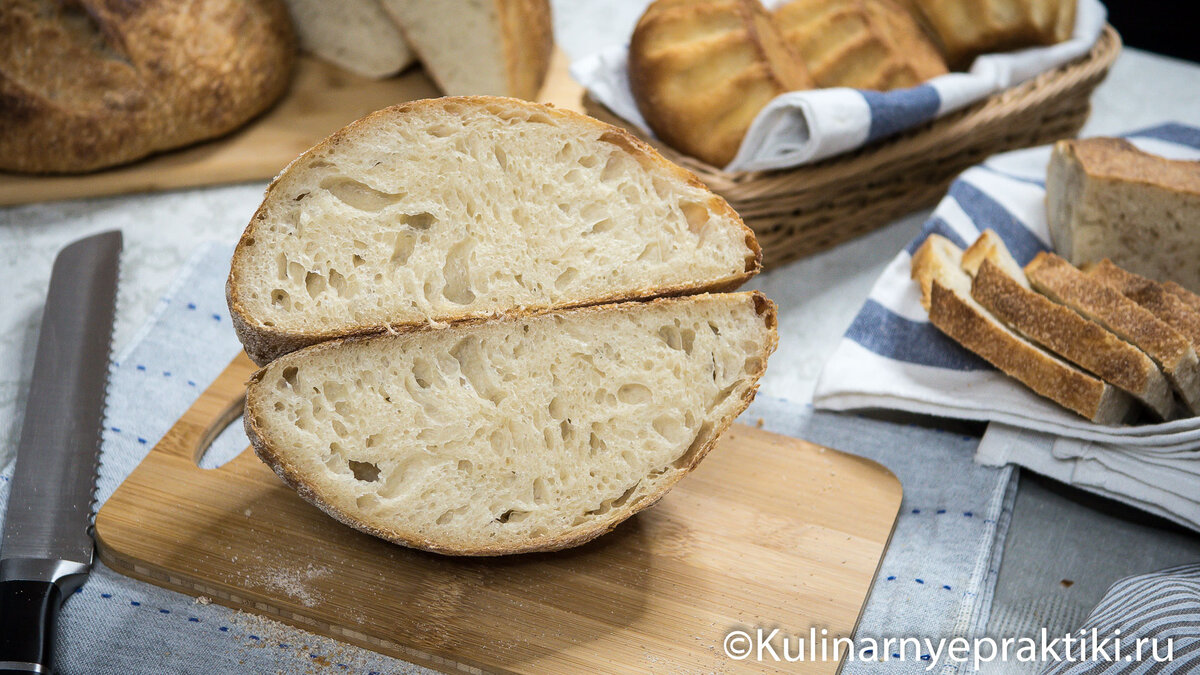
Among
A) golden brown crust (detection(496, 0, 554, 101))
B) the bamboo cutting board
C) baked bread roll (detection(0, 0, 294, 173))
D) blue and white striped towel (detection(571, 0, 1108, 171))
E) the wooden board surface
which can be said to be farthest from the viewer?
golden brown crust (detection(496, 0, 554, 101))

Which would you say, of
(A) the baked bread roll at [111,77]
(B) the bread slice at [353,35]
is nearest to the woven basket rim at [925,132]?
(B) the bread slice at [353,35]

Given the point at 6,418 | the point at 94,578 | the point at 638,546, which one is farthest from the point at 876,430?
the point at 6,418

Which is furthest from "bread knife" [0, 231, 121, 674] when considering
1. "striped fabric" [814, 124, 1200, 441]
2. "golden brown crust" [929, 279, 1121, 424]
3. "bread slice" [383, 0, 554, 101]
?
"golden brown crust" [929, 279, 1121, 424]

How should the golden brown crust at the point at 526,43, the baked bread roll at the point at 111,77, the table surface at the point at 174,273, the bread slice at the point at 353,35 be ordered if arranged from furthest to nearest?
the bread slice at the point at 353,35 → the golden brown crust at the point at 526,43 → the baked bread roll at the point at 111,77 → the table surface at the point at 174,273

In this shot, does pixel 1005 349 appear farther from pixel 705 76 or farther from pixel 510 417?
pixel 510 417

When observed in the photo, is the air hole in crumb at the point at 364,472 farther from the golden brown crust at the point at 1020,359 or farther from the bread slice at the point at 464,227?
the golden brown crust at the point at 1020,359

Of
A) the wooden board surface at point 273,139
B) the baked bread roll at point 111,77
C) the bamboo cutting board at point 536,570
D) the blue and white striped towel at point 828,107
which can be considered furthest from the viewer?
the wooden board surface at point 273,139

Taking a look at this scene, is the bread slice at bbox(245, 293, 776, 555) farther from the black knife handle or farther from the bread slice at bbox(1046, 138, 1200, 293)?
the bread slice at bbox(1046, 138, 1200, 293)
